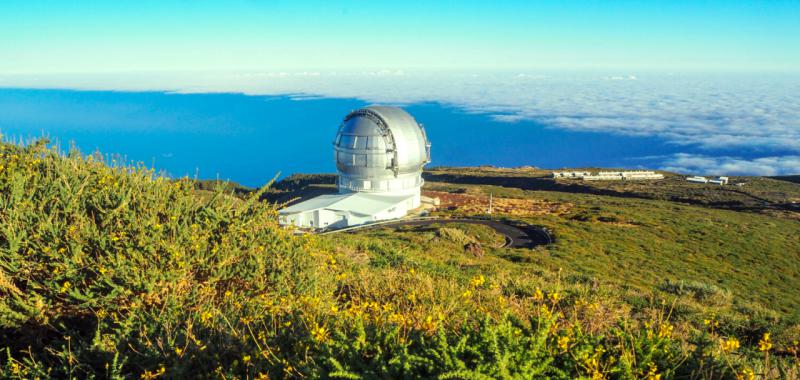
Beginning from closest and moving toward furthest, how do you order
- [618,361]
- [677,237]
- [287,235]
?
[618,361]
[287,235]
[677,237]

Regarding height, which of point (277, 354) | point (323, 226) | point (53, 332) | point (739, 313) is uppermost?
point (277, 354)

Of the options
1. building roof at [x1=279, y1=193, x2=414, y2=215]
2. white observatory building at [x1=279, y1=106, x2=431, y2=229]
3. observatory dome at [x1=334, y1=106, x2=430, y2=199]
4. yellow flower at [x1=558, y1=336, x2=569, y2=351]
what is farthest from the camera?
observatory dome at [x1=334, y1=106, x2=430, y2=199]

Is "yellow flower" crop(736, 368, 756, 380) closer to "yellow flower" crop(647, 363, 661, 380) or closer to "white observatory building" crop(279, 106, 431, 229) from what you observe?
"yellow flower" crop(647, 363, 661, 380)

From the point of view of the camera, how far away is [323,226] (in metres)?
30.8

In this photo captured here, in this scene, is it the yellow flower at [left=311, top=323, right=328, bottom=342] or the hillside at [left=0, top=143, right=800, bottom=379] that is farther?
the yellow flower at [left=311, top=323, right=328, bottom=342]

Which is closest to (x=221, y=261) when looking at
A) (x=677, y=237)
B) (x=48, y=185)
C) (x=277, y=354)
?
(x=277, y=354)

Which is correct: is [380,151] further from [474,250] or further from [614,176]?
[614,176]

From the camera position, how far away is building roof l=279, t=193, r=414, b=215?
30.8m

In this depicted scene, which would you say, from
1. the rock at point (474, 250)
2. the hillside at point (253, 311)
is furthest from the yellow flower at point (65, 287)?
the rock at point (474, 250)

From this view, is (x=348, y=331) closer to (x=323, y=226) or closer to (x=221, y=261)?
(x=221, y=261)

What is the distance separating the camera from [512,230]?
2662 centimetres

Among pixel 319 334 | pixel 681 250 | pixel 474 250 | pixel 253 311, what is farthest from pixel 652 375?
pixel 681 250

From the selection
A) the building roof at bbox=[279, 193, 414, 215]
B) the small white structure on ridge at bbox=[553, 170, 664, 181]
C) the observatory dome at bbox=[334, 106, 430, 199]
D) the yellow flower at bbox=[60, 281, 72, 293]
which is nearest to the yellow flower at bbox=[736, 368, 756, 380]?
the yellow flower at bbox=[60, 281, 72, 293]

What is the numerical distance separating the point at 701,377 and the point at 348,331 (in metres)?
3.24
